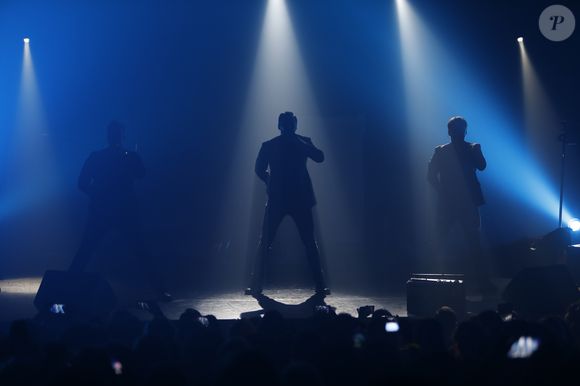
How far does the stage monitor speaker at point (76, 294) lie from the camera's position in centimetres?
717

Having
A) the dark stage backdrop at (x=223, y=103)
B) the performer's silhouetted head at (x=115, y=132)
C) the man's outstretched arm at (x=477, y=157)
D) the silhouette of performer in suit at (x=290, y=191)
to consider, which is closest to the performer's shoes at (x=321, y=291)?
the silhouette of performer in suit at (x=290, y=191)

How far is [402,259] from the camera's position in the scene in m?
13.2

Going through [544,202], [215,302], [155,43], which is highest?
[155,43]

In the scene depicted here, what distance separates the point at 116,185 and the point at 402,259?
6197 mm

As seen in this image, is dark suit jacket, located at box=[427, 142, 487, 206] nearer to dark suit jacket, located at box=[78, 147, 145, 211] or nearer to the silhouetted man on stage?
the silhouetted man on stage

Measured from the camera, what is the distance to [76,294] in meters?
7.23

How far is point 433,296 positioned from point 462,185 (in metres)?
2.40

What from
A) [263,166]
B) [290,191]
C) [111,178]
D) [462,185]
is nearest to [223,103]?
[263,166]

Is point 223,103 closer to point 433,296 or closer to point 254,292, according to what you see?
point 254,292

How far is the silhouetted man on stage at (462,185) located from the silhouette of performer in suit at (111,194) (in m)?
3.59

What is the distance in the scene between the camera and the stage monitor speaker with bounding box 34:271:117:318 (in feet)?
23.5

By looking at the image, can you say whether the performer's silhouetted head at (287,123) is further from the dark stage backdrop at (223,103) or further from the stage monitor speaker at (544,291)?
the dark stage backdrop at (223,103)

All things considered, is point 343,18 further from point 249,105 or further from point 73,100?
point 73,100

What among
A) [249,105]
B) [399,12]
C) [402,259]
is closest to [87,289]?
[402,259]
